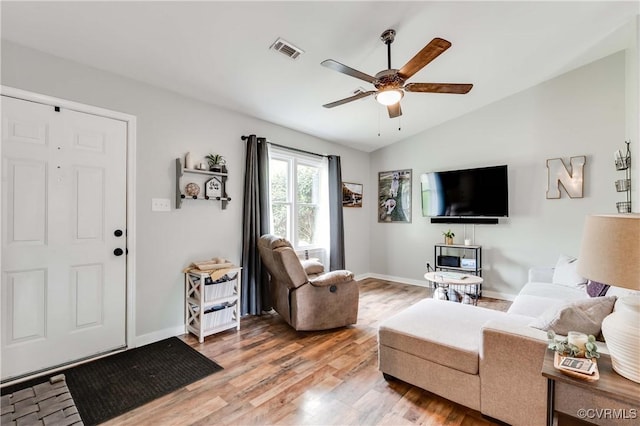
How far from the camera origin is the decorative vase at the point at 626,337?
1.08 m

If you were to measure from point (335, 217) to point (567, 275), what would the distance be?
309 centimetres

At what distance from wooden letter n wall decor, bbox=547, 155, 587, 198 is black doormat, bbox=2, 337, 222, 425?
464 centimetres

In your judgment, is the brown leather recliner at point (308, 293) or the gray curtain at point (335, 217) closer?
the brown leather recliner at point (308, 293)

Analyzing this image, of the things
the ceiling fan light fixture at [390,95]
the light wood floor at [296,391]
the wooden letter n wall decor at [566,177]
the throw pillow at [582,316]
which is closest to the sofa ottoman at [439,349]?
the light wood floor at [296,391]

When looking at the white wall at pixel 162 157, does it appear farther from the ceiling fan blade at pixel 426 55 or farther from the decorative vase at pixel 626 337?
the decorative vase at pixel 626 337

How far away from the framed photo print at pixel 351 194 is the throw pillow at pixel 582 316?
3828mm

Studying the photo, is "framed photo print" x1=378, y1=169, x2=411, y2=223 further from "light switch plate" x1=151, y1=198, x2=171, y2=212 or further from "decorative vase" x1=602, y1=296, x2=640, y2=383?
"decorative vase" x1=602, y1=296, x2=640, y2=383

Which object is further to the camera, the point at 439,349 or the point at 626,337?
the point at 439,349

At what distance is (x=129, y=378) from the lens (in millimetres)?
2193

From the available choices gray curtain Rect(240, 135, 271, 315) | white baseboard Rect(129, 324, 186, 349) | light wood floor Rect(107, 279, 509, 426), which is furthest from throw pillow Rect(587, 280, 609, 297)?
white baseboard Rect(129, 324, 186, 349)

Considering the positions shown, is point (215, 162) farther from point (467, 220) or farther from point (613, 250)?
point (467, 220)

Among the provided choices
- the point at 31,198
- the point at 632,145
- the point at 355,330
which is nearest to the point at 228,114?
the point at 31,198

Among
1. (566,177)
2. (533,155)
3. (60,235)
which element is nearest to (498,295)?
(566,177)

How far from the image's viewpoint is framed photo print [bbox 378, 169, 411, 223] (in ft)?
17.3
